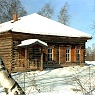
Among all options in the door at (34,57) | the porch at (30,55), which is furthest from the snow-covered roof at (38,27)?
the door at (34,57)

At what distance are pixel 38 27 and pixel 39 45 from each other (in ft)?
11.1

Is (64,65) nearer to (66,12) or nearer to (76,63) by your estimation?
(76,63)

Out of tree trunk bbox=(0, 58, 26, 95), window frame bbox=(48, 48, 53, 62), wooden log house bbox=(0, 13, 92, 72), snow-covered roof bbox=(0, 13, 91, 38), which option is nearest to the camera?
tree trunk bbox=(0, 58, 26, 95)

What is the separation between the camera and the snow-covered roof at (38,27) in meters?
24.2

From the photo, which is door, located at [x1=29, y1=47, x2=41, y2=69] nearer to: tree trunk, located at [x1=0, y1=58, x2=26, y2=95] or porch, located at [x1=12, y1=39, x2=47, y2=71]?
porch, located at [x1=12, y1=39, x2=47, y2=71]

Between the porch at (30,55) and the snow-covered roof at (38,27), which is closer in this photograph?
the porch at (30,55)

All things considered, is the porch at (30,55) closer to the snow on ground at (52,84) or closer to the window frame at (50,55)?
the window frame at (50,55)

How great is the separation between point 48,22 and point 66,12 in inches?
867

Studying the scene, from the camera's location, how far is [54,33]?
2552 centimetres

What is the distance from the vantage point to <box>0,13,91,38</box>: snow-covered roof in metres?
24.2

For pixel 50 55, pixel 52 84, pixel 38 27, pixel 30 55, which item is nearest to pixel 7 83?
pixel 52 84

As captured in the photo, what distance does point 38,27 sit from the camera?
2622cm

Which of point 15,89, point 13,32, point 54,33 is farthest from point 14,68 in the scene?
point 15,89

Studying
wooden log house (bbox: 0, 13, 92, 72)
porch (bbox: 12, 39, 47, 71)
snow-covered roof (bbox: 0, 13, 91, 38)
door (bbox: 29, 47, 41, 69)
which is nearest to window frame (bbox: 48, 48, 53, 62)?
wooden log house (bbox: 0, 13, 92, 72)
